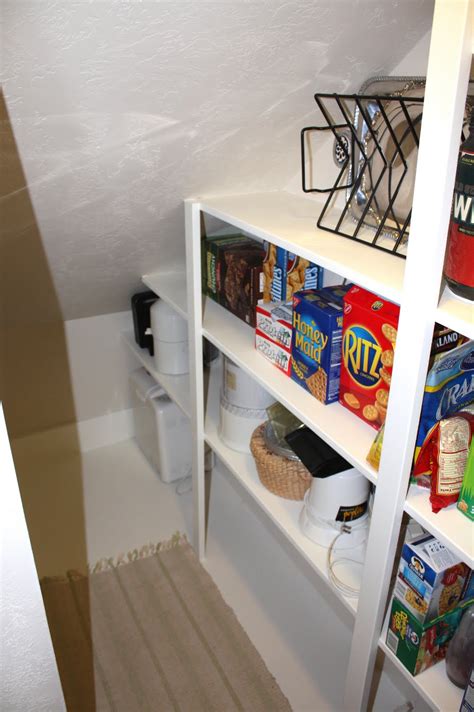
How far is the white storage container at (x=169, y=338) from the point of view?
6.26 ft

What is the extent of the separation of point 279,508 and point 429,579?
506 mm

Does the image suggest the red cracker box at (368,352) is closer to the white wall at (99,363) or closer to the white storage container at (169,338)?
the white storage container at (169,338)

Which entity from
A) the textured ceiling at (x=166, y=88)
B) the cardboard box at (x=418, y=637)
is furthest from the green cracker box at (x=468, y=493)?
the textured ceiling at (x=166, y=88)

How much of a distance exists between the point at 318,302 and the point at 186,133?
415mm

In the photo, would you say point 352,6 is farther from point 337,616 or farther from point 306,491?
point 337,616

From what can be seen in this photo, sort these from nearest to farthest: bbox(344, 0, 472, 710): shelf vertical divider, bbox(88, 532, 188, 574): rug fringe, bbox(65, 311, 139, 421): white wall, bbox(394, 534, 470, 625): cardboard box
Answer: bbox(344, 0, 472, 710): shelf vertical divider, bbox(394, 534, 470, 625): cardboard box, bbox(88, 532, 188, 574): rug fringe, bbox(65, 311, 139, 421): white wall

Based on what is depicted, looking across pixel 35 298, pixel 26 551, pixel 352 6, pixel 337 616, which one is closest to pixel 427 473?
pixel 26 551

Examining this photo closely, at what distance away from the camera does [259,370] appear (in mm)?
1309

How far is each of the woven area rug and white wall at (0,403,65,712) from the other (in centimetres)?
76

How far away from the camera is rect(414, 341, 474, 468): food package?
2.82 ft

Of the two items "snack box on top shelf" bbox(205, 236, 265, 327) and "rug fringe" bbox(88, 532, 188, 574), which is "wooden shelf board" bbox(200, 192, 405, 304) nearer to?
"snack box on top shelf" bbox(205, 236, 265, 327)

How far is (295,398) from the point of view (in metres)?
1.20

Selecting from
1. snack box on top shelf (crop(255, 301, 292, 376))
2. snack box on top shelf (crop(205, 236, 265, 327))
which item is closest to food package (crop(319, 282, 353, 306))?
snack box on top shelf (crop(255, 301, 292, 376))

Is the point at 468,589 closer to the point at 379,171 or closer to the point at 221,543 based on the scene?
the point at 379,171
